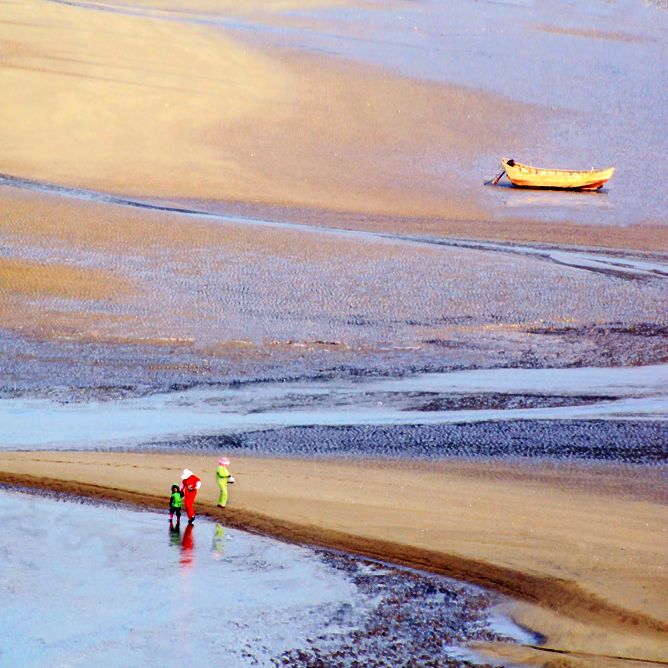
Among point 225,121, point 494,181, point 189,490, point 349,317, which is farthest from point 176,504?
point 225,121

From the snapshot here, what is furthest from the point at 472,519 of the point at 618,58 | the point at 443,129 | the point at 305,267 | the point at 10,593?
the point at 618,58

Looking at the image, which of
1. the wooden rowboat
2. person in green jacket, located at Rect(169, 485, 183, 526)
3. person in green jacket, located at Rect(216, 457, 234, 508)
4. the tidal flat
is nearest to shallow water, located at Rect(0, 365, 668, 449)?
the tidal flat

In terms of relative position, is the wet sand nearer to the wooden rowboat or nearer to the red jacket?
the wooden rowboat

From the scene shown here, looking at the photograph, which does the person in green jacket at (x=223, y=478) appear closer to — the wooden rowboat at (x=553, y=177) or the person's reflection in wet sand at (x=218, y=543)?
the person's reflection in wet sand at (x=218, y=543)

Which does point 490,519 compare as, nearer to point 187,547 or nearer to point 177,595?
point 187,547

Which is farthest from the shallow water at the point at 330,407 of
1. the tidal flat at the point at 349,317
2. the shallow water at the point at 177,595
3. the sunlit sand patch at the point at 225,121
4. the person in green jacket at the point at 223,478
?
the sunlit sand patch at the point at 225,121

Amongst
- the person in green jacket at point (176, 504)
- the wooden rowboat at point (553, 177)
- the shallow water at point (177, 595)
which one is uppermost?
the wooden rowboat at point (553, 177)

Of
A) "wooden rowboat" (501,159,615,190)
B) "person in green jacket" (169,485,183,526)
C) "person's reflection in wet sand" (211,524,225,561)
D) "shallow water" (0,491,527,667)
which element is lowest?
"shallow water" (0,491,527,667)
